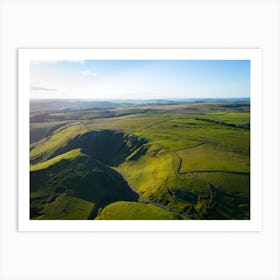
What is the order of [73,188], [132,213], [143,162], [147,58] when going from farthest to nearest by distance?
[143,162] < [73,188] < [147,58] < [132,213]

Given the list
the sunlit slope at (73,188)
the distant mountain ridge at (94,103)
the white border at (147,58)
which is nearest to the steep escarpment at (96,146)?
the sunlit slope at (73,188)

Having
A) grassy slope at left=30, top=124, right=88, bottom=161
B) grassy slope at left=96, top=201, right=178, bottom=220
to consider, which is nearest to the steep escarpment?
grassy slope at left=30, top=124, right=88, bottom=161

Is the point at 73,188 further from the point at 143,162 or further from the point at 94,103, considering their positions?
the point at 94,103

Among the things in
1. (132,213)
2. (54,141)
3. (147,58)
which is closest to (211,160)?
(132,213)

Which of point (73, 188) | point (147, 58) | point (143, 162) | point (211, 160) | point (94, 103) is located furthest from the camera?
point (143, 162)

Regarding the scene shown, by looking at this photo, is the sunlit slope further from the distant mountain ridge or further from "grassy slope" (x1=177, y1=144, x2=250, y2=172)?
"grassy slope" (x1=177, y1=144, x2=250, y2=172)
